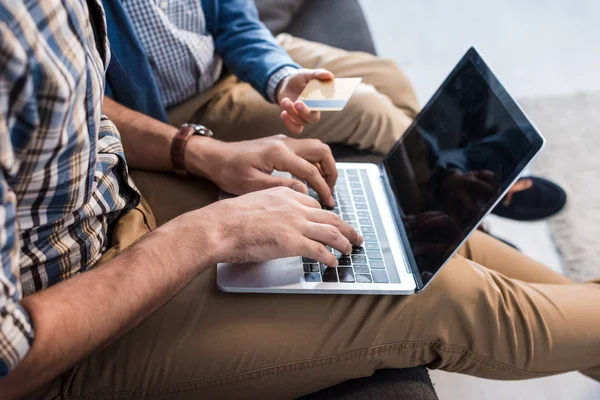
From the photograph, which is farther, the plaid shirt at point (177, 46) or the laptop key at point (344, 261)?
the plaid shirt at point (177, 46)

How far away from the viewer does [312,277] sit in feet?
2.47

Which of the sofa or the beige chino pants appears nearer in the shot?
the beige chino pants

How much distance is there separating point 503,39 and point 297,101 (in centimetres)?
183

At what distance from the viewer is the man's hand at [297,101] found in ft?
2.90

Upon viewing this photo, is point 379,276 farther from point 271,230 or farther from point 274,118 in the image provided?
point 274,118

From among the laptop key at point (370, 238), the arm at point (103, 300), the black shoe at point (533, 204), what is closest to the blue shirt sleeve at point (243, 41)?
the laptop key at point (370, 238)

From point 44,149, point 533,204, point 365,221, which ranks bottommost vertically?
point 533,204

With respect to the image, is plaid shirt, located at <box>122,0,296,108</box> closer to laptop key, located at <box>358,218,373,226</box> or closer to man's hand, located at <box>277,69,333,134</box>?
man's hand, located at <box>277,69,333,134</box>

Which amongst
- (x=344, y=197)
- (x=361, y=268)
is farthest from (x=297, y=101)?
(x=361, y=268)

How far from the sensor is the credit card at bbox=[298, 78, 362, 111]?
0.88 metres

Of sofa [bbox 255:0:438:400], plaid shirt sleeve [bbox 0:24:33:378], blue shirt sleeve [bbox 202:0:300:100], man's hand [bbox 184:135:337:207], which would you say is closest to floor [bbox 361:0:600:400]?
sofa [bbox 255:0:438:400]

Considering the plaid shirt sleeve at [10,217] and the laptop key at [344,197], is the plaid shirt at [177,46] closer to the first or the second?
the laptop key at [344,197]

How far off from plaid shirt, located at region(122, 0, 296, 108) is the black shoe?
784 millimetres

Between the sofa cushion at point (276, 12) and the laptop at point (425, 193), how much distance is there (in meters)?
0.63
